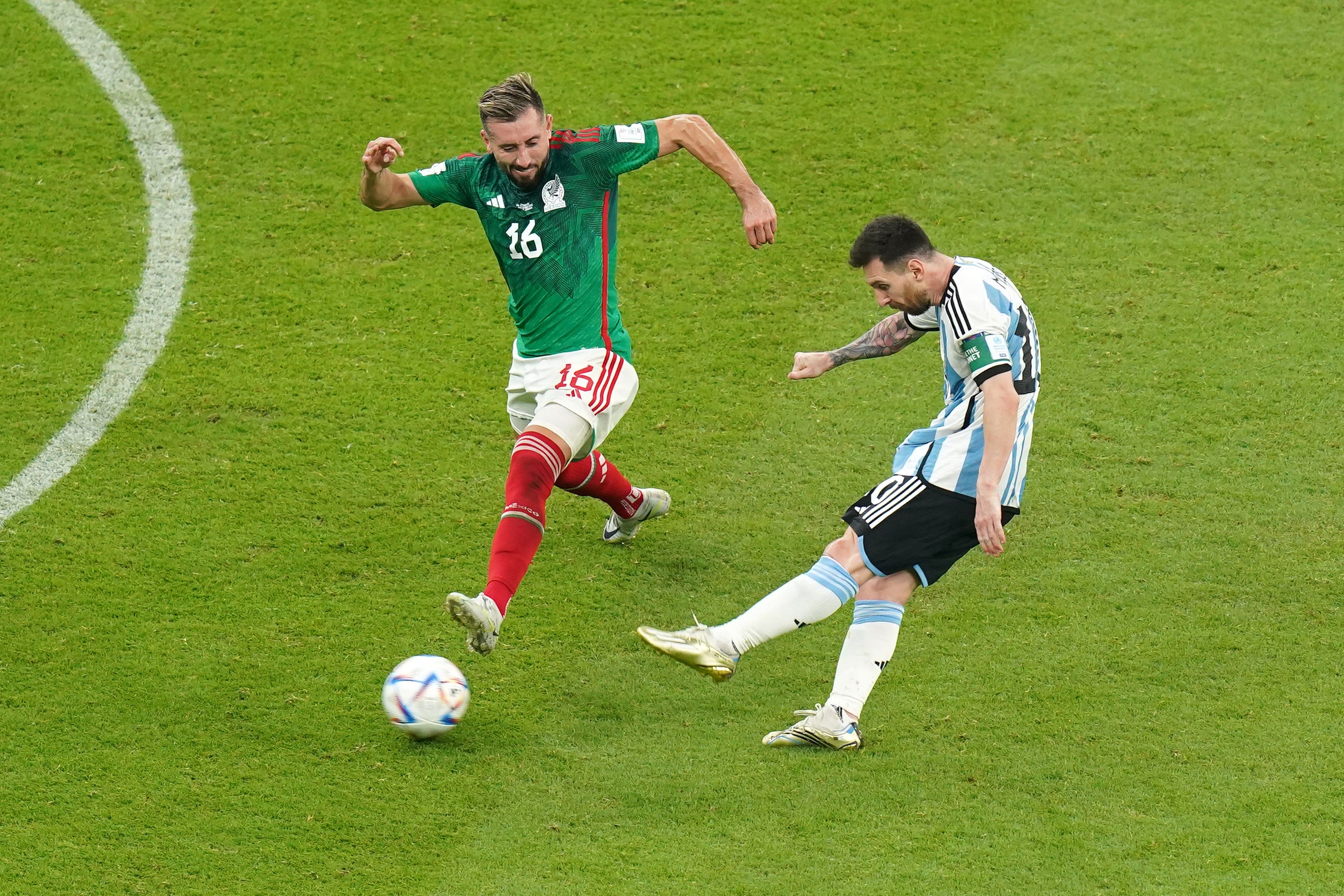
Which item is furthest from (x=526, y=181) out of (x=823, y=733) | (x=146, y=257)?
(x=146, y=257)

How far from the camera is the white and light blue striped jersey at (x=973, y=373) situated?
180 inches

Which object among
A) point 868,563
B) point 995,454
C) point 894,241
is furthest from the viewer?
point 868,563

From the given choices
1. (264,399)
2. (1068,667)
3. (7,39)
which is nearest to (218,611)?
(264,399)

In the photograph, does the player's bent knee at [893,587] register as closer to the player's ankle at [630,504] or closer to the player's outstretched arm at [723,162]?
the player's outstretched arm at [723,162]

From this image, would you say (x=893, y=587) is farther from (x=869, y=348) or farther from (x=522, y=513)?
(x=522, y=513)

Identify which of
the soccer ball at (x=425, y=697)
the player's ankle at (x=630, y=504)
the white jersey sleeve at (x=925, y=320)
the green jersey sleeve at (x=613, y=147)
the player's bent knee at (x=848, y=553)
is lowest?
the soccer ball at (x=425, y=697)

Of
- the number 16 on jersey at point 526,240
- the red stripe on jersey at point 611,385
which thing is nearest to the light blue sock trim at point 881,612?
the red stripe on jersey at point 611,385

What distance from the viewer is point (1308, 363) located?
23.1 feet

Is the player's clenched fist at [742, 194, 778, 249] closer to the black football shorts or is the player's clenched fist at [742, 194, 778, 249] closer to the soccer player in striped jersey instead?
the soccer player in striped jersey

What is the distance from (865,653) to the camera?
4.87 meters

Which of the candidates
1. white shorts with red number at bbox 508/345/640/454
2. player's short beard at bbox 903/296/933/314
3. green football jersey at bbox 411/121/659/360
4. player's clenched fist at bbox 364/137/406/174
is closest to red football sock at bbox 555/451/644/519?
white shorts with red number at bbox 508/345/640/454

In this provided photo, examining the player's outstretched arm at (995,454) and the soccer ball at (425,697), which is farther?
the soccer ball at (425,697)

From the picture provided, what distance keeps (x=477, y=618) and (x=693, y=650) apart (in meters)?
0.71

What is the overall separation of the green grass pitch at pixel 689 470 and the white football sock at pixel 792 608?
0.37 m
